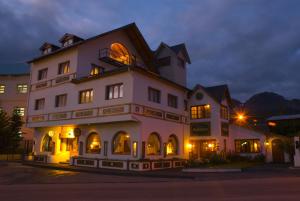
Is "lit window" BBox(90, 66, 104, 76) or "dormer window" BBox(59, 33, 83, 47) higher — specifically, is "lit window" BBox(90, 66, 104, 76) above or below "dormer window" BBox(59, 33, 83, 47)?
below

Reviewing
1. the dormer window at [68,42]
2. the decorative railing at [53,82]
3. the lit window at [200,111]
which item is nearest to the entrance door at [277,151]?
the lit window at [200,111]

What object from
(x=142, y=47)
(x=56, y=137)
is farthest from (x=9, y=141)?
(x=142, y=47)

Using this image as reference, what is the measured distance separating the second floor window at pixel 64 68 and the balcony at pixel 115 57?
10.4ft

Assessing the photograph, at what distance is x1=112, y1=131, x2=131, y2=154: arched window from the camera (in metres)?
24.1

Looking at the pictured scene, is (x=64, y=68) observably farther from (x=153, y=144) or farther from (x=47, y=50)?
(x=153, y=144)

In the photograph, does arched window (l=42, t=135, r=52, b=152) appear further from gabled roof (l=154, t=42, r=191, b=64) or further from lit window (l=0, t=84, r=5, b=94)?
lit window (l=0, t=84, r=5, b=94)

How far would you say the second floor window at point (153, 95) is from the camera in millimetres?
25372

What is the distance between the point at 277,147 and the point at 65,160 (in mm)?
22381

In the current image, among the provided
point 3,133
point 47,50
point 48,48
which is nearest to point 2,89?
point 3,133

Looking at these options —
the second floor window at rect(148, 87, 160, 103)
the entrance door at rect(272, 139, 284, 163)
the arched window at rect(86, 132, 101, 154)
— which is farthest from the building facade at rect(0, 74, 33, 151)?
the entrance door at rect(272, 139, 284, 163)

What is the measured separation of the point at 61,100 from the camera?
28.6m

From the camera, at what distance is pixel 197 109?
3416 centimetres

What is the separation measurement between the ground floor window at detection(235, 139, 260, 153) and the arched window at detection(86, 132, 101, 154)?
56.0 ft

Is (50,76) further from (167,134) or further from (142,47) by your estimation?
(167,134)
